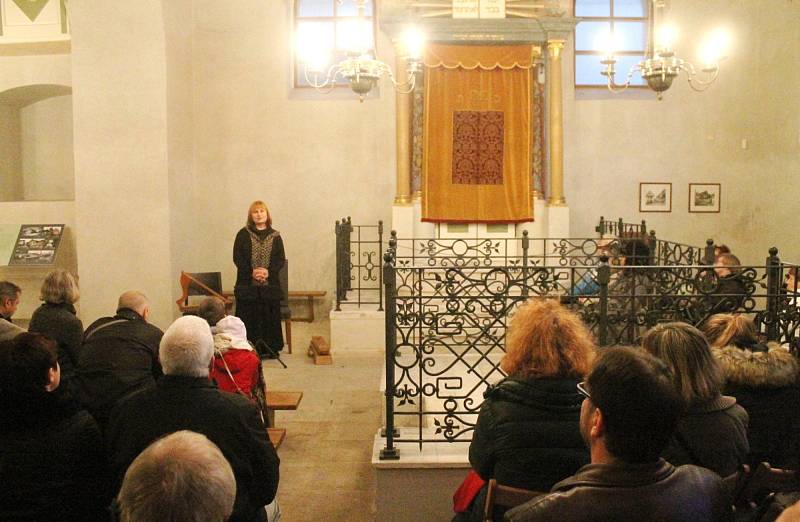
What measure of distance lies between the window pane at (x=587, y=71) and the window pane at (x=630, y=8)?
0.71 meters

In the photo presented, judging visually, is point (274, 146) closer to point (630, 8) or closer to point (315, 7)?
point (315, 7)

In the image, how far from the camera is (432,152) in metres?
8.87

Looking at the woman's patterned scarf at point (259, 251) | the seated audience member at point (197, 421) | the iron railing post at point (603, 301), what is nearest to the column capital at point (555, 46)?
the woman's patterned scarf at point (259, 251)

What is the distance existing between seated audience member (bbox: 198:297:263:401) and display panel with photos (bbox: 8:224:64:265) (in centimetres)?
549

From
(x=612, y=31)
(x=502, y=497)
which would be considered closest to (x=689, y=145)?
(x=612, y=31)

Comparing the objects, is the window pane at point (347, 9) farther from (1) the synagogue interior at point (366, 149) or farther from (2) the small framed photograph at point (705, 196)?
(2) the small framed photograph at point (705, 196)

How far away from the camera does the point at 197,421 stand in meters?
2.35

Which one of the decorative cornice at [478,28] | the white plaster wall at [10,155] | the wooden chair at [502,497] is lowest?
the wooden chair at [502,497]

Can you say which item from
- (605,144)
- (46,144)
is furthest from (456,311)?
(46,144)

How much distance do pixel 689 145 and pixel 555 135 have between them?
1976 millimetres

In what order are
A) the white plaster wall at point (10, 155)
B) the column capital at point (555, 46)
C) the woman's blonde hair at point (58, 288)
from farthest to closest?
the white plaster wall at point (10, 155) → the column capital at point (555, 46) → the woman's blonde hair at point (58, 288)

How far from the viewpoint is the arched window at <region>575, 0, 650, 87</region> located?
386 inches

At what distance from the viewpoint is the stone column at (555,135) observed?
29.6 feet

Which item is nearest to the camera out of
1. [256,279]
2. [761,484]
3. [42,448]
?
[761,484]
